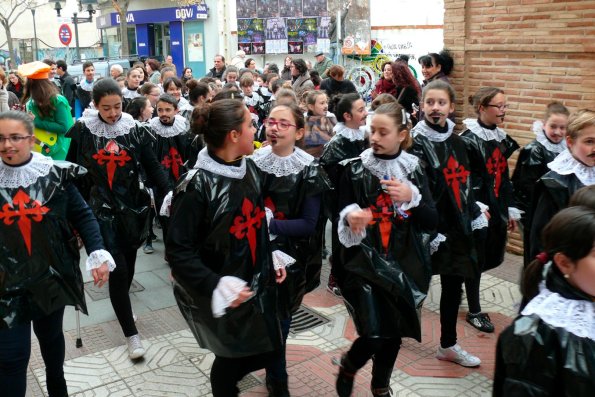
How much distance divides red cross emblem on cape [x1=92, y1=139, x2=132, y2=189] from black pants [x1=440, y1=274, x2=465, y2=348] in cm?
248

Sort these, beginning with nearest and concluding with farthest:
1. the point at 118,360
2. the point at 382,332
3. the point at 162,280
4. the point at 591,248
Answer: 1. the point at 591,248
2. the point at 382,332
3. the point at 118,360
4. the point at 162,280

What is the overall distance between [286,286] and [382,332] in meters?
0.60

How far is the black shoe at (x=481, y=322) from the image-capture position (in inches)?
194

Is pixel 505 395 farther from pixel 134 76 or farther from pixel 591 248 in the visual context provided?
pixel 134 76

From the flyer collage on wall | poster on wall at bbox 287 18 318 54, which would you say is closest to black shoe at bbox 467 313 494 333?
the flyer collage on wall

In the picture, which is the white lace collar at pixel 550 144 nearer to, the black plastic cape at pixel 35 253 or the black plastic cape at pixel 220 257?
the black plastic cape at pixel 220 257

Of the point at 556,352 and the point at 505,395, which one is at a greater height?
the point at 556,352

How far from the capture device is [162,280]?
6258 millimetres

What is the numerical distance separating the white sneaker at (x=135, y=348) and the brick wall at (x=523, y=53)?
430cm

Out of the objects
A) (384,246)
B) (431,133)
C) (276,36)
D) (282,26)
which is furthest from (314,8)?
(384,246)

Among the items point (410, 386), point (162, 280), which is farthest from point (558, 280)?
point (162, 280)

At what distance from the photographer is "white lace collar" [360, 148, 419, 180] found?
11.4 feet

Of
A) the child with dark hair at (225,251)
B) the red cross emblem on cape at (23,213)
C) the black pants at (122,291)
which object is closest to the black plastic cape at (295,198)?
the child with dark hair at (225,251)

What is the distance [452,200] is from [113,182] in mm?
2436
